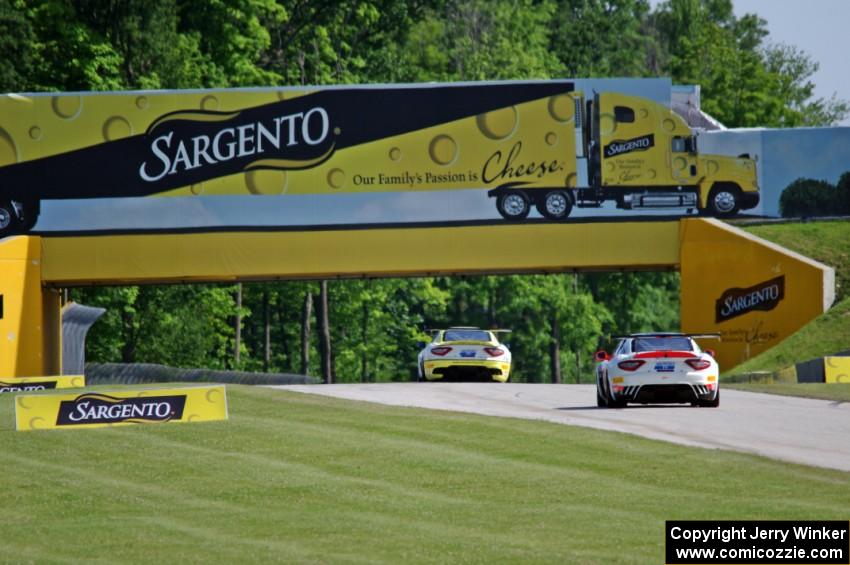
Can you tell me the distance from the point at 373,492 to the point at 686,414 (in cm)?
898

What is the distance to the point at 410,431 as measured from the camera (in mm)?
22812

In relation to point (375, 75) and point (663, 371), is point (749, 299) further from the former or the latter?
point (375, 75)

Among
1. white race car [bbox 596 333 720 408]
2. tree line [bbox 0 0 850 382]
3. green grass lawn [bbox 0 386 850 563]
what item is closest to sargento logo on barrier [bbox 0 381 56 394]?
green grass lawn [bbox 0 386 850 563]

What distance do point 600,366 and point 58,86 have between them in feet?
128

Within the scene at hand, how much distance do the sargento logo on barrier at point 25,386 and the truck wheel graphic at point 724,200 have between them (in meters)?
21.1

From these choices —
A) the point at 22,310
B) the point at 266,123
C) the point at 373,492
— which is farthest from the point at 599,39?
the point at 373,492

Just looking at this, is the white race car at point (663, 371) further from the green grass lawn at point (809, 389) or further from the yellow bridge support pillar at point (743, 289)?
the yellow bridge support pillar at point (743, 289)

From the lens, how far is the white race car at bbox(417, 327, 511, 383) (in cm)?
3453

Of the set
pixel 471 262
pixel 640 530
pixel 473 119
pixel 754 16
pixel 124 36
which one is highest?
pixel 754 16

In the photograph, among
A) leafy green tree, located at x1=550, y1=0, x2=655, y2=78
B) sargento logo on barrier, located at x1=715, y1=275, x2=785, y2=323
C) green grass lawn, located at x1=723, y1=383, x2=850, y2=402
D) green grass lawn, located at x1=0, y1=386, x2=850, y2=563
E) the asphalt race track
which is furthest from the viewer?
leafy green tree, located at x1=550, y1=0, x2=655, y2=78

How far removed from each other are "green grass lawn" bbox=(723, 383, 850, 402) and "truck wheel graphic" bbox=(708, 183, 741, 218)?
11971mm

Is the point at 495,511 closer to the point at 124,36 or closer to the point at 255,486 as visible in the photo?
the point at 255,486

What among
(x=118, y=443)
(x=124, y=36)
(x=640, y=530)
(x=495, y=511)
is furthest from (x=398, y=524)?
(x=124, y=36)

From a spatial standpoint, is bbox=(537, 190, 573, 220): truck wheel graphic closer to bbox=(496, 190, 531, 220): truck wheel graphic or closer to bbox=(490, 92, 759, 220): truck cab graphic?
bbox=(490, 92, 759, 220): truck cab graphic
